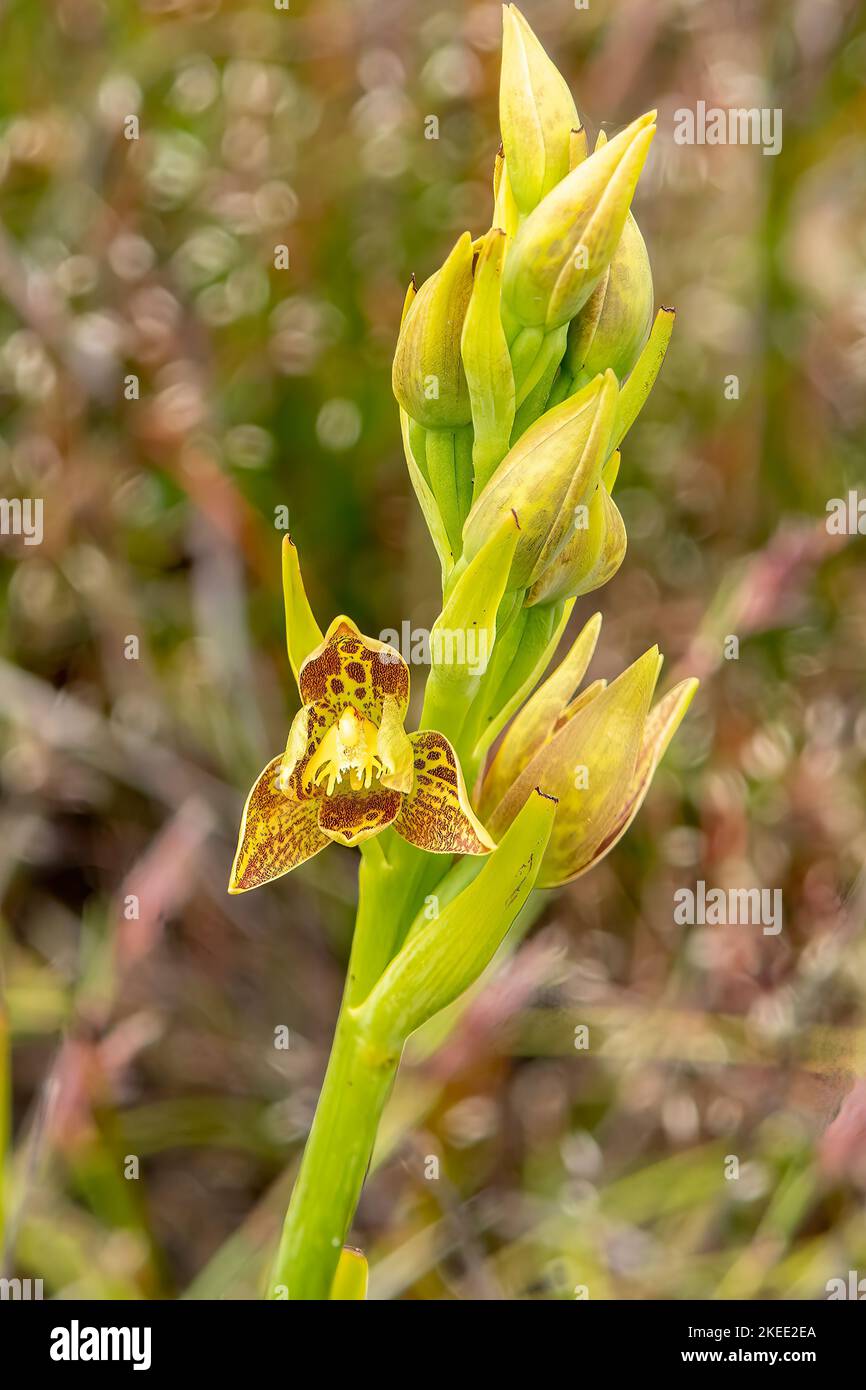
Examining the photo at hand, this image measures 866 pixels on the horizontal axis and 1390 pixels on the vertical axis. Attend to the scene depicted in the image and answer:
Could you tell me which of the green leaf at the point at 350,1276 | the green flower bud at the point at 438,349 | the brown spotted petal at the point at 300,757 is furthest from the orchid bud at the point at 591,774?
the green leaf at the point at 350,1276

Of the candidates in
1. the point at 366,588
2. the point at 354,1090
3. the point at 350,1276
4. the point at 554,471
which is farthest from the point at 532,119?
the point at 366,588

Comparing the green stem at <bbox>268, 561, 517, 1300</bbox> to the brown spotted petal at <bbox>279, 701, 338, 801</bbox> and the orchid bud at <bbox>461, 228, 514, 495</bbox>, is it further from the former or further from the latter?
the orchid bud at <bbox>461, 228, 514, 495</bbox>

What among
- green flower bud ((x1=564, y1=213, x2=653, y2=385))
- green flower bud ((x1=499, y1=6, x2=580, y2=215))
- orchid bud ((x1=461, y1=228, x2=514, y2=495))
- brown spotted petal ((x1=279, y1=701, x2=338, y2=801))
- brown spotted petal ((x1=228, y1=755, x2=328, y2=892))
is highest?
green flower bud ((x1=499, y1=6, x2=580, y2=215))

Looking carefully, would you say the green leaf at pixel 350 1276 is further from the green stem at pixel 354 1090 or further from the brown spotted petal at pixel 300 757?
the brown spotted petal at pixel 300 757

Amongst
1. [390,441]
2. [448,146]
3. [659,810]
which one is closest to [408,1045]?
[659,810]

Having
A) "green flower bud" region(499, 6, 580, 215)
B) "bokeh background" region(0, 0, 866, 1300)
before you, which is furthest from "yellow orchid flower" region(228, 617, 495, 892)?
"bokeh background" region(0, 0, 866, 1300)

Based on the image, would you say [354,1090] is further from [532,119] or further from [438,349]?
[532,119]

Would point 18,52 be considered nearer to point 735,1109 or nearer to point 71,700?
point 71,700

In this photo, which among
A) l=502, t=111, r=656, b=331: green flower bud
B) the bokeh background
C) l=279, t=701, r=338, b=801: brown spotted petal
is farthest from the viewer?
Result: the bokeh background
